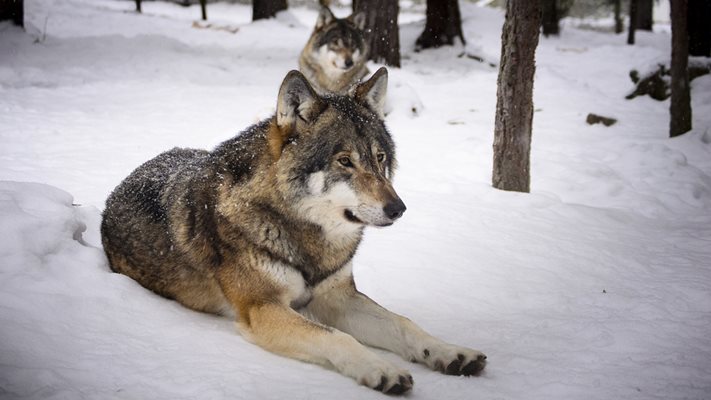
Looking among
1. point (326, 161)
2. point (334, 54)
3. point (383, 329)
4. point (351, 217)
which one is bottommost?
point (383, 329)

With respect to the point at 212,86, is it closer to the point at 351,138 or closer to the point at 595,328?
the point at 351,138

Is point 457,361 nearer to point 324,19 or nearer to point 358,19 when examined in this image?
point 324,19

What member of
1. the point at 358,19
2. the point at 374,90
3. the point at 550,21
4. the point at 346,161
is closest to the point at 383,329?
the point at 346,161

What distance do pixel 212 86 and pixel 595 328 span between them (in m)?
10.3

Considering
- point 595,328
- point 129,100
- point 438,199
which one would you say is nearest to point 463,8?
point 129,100

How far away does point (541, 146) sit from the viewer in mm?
8586

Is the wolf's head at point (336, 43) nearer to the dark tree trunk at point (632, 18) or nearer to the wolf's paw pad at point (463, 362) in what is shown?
the wolf's paw pad at point (463, 362)

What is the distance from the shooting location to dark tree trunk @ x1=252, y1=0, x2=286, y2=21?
17562 millimetres

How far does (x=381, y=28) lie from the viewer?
39.9ft

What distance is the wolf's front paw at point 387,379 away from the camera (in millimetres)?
2461

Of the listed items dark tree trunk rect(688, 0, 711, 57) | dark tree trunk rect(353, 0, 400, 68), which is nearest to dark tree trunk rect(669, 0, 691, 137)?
dark tree trunk rect(688, 0, 711, 57)

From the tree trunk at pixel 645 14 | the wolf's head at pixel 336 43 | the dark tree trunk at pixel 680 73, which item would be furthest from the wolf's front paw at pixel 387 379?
the tree trunk at pixel 645 14

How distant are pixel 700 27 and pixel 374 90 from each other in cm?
1193

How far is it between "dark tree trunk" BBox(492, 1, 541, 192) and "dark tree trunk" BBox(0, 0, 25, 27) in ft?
35.2
